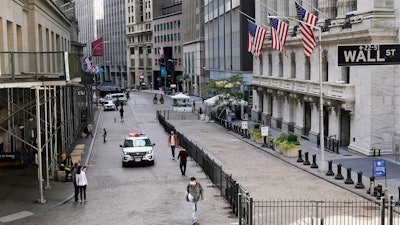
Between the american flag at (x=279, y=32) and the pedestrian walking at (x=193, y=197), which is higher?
the american flag at (x=279, y=32)

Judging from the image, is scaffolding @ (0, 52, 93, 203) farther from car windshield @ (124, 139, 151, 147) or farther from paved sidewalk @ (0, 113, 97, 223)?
car windshield @ (124, 139, 151, 147)

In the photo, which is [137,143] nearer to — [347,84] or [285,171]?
[285,171]

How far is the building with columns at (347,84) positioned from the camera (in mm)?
32781

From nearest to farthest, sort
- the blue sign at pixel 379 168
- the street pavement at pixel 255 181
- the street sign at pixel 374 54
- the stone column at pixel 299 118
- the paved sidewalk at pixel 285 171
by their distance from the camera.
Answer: the street pavement at pixel 255 181, the blue sign at pixel 379 168, the paved sidewalk at pixel 285 171, the street sign at pixel 374 54, the stone column at pixel 299 118

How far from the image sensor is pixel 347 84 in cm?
3553

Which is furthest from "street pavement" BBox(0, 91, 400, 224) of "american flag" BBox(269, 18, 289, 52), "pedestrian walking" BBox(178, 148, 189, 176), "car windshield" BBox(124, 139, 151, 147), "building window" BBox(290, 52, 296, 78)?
"building window" BBox(290, 52, 296, 78)

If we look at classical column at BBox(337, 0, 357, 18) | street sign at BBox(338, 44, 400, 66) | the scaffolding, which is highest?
classical column at BBox(337, 0, 357, 18)

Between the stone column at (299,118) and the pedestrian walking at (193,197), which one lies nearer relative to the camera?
the pedestrian walking at (193,197)

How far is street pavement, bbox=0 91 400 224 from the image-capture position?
2211cm

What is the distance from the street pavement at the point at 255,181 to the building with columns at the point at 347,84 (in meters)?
1.72

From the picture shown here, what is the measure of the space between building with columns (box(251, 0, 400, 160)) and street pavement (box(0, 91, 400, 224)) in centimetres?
172

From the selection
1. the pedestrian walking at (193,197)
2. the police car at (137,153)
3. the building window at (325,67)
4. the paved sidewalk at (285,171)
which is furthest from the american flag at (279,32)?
the pedestrian walking at (193,197)

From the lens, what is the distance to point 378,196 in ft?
73.2

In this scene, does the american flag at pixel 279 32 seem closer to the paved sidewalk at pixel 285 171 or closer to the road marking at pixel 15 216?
the paved sidewalk at pixel 285 171
